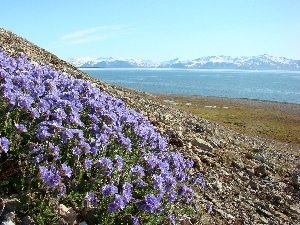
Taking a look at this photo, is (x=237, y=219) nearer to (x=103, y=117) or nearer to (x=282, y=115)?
(x=103, y=117)

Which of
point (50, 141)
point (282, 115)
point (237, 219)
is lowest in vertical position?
point (282, 115)

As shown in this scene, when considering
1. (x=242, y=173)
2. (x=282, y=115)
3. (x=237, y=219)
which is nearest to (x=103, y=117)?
(x=237, y=219)

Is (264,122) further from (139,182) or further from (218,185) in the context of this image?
(139,182)

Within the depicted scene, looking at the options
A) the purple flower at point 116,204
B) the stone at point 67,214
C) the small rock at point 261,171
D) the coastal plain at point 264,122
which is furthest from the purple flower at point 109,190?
the coastal plain at point 264,122

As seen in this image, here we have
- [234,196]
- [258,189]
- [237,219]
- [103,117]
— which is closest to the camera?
[103,117]

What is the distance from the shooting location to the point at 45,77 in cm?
824

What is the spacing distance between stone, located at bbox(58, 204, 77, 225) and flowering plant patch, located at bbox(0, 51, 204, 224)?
136mm

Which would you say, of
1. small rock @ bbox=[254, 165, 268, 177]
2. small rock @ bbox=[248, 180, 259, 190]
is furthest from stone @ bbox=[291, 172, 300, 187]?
small rock @ bbox=[248, 180, 259, 190]

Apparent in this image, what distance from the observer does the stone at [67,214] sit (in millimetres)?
5551

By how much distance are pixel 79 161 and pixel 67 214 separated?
843 mm

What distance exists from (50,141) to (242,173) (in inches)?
296

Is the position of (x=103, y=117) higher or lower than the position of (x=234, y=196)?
higher

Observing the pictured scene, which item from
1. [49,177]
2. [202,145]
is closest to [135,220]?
[49,177]

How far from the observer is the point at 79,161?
612cm
